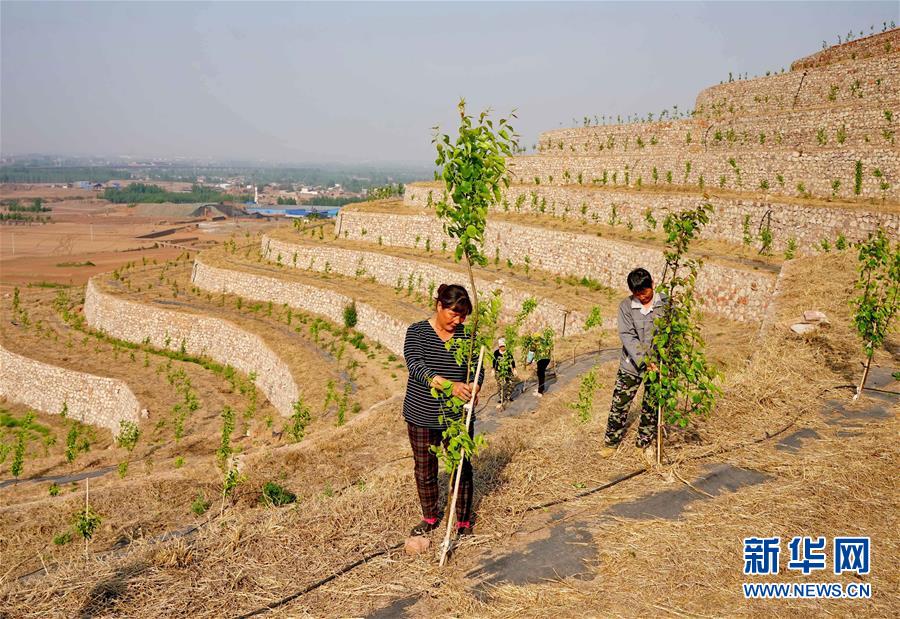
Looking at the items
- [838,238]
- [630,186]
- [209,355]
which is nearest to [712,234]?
[838,238]

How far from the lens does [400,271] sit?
2653 cm

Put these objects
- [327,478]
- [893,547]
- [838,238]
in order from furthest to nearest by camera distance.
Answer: [838,238] < [327,478] < [893,547]

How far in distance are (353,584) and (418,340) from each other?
1.82m

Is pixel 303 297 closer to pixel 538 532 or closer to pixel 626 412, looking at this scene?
pixel 626 412

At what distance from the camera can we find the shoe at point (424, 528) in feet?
16.4

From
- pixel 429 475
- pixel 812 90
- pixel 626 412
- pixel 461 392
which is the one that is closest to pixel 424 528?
pixel 429 475

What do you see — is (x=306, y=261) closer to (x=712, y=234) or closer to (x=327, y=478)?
(x=712, y=234)

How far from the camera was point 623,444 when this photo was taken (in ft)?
21.9

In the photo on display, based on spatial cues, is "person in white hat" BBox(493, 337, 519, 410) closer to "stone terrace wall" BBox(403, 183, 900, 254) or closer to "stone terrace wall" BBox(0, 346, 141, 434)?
"stone terrace wall" BBox(403, 183, 900, 254)

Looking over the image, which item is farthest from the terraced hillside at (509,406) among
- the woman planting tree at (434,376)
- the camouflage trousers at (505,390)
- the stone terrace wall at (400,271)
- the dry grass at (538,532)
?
the woman planting tree at (434,376)

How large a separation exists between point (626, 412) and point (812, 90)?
21.4m

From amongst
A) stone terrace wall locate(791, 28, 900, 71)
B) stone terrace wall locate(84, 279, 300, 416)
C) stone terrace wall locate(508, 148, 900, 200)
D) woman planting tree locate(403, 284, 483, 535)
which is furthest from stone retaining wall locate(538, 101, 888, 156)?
woman planting tree locate(403, 284, 483, 535)

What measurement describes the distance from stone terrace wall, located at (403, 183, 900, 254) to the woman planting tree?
306 inches

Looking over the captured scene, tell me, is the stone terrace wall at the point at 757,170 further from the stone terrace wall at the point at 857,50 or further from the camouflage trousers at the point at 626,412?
the camouflage trousers at the point at 626,412
